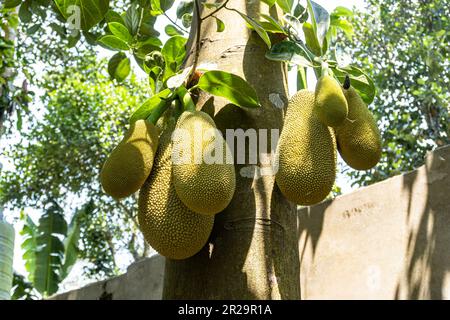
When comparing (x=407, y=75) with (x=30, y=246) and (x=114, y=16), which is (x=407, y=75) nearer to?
(x=30, y=246)

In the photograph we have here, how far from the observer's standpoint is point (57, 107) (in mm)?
5695

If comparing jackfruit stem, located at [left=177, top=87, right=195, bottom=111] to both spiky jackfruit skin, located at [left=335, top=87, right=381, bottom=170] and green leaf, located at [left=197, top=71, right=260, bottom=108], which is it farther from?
spiky jackfruit skin, located at [left=335, top=87, right=381, bottom=170]

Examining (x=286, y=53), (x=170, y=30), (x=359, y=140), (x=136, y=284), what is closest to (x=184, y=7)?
(x=170, y=30)

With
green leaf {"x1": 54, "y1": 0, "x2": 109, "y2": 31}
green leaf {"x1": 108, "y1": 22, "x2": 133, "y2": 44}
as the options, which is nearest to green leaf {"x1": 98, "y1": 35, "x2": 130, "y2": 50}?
green leaf {"x1": 108, "y1": 22, "x2": 133, "y2": 44}

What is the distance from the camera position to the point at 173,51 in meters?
1.03

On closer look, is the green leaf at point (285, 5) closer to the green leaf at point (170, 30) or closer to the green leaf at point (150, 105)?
the green leaf at point (150, 105)

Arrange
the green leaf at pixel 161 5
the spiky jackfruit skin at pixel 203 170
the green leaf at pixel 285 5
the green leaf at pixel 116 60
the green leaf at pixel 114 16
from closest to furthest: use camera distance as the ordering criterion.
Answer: the spiky jackfruit skin at pixel 203 170 → the green leaf at pixel 285 5 → the green leaf at pixel 161 5 → the green leaf at pixel 114 16 → the green leaf at pixel 116 60

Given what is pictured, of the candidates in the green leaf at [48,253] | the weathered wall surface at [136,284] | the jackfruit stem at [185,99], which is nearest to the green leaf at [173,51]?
the jackfruit stem at [185,99]

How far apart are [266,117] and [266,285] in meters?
0.24

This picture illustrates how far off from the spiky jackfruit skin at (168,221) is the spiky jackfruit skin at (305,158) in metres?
0.11

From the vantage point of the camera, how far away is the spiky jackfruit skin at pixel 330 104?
2.53 feet

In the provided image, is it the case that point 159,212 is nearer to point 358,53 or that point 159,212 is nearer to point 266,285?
point 266,285

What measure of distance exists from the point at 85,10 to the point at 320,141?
367mm

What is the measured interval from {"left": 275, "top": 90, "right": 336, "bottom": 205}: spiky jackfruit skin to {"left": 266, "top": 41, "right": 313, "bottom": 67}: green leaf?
75mm
